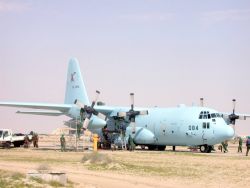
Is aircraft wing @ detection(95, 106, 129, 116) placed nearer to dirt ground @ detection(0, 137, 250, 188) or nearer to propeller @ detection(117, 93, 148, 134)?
propeller @ detection(117, 93, 148, 134)

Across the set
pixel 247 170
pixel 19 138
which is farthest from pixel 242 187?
pixel 19 138

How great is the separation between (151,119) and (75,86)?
11.1 m

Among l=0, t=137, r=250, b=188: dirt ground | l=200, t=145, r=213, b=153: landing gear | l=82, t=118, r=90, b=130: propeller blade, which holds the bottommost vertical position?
l=0, t=137, r=250, b=188: dirt ground

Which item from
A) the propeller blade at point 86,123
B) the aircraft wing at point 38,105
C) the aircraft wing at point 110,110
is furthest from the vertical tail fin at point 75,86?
the propeller blade at point 86,123

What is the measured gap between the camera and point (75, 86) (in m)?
60.8

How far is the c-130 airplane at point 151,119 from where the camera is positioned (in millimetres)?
48531

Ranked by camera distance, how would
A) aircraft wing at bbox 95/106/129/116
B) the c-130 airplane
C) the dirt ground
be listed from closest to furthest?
the dirt ground → the c-130 airplane → aircraft wing at bbox 95/106/129/116

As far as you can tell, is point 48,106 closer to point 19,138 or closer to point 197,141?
point 19,138

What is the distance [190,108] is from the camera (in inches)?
2014

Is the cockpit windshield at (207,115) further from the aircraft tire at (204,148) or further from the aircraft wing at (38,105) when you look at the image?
the aircraft wing at (38,105)

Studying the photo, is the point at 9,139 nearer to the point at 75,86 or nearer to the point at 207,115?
the point at 75,86

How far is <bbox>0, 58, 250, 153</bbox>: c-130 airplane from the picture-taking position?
48.5 m

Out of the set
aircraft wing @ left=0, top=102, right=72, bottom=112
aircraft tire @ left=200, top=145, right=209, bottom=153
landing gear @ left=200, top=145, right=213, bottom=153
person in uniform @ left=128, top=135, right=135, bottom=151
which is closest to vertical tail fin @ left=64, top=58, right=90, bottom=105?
aircraft wing @ left=0, top=102, right=72, bottom=112

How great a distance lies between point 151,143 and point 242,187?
30.6 m
